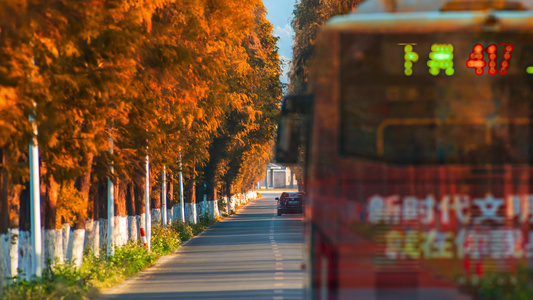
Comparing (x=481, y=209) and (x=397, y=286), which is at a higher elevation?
(x=481, y=209)

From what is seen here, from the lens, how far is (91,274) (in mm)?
22031

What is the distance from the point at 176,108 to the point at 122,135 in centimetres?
142

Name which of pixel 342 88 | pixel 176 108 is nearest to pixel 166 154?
pixel 176 108

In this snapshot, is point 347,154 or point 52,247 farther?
point 52,247

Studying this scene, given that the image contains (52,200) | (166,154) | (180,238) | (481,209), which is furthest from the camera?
(180,238)

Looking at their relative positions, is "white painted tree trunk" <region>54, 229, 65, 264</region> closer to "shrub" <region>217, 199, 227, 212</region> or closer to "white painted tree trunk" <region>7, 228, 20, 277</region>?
"white painted tree trunk" <region>7, 228, 20, 277</region>

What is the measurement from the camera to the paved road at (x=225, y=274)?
19.6 m

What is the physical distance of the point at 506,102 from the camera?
7941mm

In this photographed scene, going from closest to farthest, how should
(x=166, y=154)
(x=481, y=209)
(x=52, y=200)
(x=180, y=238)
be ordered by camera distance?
1. (x=481, y=209)
2. (x=52, y=200)
3. (x=166, y=154)
4. (x=180, y=238)

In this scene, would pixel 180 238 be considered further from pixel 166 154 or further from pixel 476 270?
pixel 476 270

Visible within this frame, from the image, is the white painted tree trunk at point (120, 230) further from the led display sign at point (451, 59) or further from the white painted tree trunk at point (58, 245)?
the led display sign at point (451, 59)

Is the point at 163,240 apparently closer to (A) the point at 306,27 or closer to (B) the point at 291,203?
(A) the point at 306,27

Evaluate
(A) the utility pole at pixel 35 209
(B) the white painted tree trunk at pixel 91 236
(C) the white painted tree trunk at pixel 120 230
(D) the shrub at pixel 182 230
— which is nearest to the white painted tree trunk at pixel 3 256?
(A) the utility pole at pixel 35 209

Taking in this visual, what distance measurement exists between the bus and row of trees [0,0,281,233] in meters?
6.66
